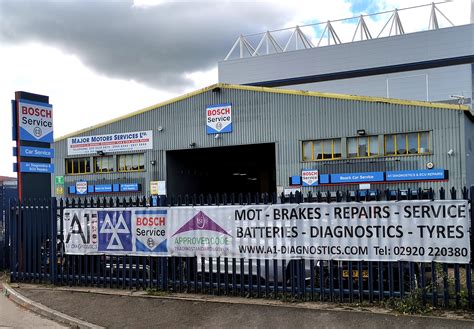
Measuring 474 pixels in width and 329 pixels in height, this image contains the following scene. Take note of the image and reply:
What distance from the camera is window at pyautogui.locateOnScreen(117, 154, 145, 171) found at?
30.4 m

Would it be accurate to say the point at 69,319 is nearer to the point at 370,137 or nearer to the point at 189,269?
the point at 189,269

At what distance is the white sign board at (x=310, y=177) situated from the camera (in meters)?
25.0

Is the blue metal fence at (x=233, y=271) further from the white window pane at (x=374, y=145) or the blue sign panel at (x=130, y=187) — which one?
the blue sign panel at (x=130, y=187)

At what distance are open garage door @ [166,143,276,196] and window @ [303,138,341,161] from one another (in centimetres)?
241

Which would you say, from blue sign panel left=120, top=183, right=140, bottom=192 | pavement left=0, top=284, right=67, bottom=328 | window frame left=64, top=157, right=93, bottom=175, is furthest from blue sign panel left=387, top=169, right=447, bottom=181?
window frame left=64, top=157, right=93, bottom=175

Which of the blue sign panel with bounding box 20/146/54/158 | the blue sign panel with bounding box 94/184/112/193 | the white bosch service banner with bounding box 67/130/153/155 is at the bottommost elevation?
the blue sign panel with bounding box 94/184/112/193

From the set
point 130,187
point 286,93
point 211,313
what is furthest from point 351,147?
point 211,313

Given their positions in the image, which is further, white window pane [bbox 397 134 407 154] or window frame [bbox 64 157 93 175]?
window frame [bbox 64 157 93 175]

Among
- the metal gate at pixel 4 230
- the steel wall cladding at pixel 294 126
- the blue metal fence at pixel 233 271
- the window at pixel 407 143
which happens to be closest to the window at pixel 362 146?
the steel wall cladding at pixel 294 126

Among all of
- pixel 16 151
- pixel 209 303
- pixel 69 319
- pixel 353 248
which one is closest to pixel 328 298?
pixel 353 248

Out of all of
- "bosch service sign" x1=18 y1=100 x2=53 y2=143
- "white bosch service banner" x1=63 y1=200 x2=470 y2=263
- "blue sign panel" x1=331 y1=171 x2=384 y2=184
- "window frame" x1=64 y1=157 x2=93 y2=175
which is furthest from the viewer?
"window frame" x1=64 y1=157 x2=93 y2=175

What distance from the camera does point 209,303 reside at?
8.02 metres

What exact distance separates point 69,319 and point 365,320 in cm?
465

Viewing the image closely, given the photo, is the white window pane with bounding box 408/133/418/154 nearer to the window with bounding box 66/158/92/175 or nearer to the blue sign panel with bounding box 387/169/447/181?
the blue sign panel with bounding box 387/169/447/181
